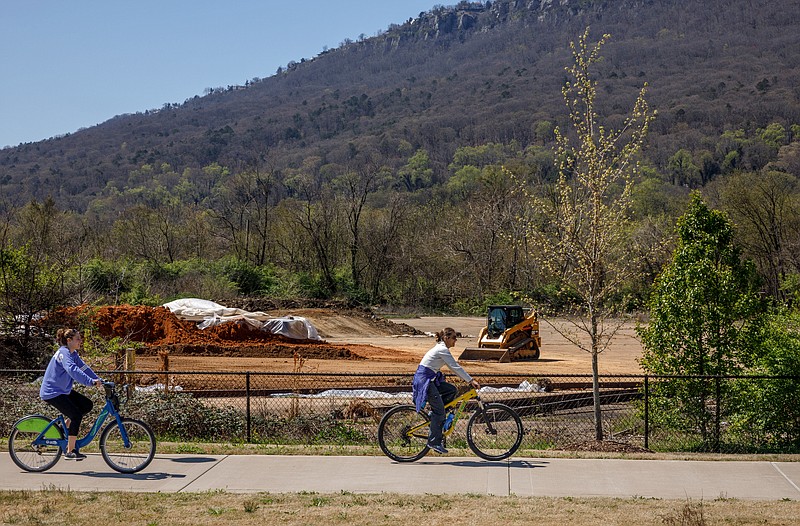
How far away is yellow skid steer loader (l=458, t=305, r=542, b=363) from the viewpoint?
31.2 m

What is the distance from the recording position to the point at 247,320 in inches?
1380

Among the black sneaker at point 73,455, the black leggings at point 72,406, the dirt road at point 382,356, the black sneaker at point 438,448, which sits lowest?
the dirt road at point 382,356

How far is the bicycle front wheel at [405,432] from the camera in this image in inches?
444

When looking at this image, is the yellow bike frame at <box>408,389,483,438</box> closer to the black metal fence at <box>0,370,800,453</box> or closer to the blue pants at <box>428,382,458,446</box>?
the blue pants at <box>428,382,458,446</box>

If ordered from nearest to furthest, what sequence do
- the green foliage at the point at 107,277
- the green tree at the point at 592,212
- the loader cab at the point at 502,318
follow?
the green tree at the point at 592,212
the loader cab at the point at 502,318
the green foliage at the point at 107,277

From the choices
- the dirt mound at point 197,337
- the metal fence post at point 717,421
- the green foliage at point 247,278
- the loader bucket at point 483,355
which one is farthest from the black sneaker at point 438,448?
the green foliage at point 247,278

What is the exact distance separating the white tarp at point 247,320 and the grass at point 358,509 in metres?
25.8

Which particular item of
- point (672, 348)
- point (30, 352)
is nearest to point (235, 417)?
point (672, 348)

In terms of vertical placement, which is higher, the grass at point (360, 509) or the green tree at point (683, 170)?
the green tree at point (683, 170)

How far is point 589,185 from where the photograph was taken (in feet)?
45.5

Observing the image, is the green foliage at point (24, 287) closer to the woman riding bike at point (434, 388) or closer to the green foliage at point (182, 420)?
the green foliage at point (182, 420)

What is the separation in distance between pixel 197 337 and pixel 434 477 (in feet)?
79.9

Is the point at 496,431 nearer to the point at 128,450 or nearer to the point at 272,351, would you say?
the point at 128,450

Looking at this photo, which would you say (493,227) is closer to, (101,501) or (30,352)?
(30,352)
